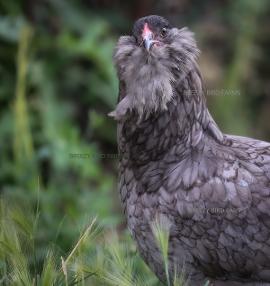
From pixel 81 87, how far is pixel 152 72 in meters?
4.32

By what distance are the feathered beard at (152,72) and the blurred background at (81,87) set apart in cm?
120

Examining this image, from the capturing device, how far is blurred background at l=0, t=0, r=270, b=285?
5.87 m

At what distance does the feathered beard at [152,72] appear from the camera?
335 cm

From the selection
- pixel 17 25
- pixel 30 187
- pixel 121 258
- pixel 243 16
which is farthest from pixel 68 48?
pixel 121 258

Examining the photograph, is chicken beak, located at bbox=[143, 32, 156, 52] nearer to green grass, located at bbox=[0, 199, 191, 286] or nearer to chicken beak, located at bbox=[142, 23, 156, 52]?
chicken beak, located at bbox=[142, 23, 156, 52]

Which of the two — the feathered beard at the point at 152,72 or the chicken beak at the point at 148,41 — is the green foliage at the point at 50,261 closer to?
the feathered beard at the point at 152,72

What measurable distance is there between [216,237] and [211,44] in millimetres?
5597

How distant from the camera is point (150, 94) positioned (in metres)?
3.35

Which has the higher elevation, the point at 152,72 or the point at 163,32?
the point at 163,32

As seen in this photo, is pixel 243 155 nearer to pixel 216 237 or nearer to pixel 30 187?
pixel 216 237

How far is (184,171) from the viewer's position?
3373 millimetres

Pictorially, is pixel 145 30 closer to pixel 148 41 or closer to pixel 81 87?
pixel 148 41

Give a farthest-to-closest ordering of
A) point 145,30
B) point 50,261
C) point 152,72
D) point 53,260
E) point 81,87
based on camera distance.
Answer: point 81,87
point 145,30
point 152,72
point 53,260
point 50,261

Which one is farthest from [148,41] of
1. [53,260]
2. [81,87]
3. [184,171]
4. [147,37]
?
[81,87]
